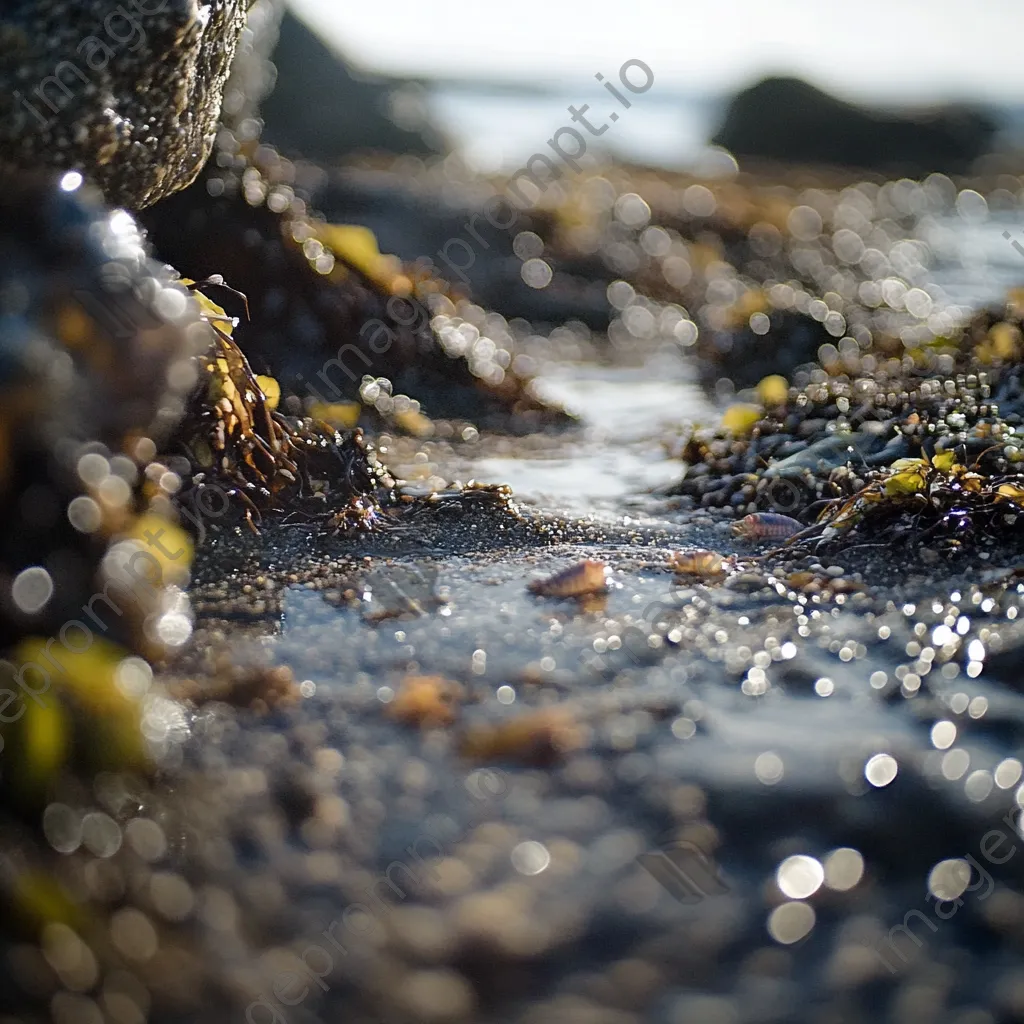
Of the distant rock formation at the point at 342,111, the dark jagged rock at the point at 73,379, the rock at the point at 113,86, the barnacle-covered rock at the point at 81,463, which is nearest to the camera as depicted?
the barnacle-covered rock at the point at 81,463

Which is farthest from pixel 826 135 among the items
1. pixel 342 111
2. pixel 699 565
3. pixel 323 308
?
pixel 699 565

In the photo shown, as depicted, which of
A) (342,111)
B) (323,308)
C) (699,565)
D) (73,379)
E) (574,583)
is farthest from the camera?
(342,111)

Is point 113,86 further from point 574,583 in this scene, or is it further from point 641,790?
point 641,790

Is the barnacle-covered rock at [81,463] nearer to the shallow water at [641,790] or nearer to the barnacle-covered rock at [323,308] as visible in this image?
the shallow water at [641,790]

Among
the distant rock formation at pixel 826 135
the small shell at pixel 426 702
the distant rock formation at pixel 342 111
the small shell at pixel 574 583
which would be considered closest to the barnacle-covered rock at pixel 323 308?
the small shell at pixel 574 583

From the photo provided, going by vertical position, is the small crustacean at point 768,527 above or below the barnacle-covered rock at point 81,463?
below

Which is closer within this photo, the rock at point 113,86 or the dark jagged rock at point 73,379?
the dark jagged rock at point 73,379
